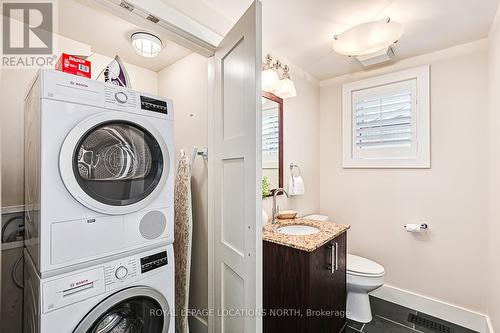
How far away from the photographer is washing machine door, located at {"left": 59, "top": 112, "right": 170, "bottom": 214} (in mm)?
980

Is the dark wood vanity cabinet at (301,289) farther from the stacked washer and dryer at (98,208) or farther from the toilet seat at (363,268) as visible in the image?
the stacked washer and dryer at (98,208)

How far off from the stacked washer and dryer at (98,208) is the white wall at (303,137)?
3.71ft

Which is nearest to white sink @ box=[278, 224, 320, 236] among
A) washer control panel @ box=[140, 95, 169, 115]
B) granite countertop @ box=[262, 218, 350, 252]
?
granite countertop @ box=[262, 218, 350, 252]

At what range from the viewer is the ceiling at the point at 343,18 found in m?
1.53

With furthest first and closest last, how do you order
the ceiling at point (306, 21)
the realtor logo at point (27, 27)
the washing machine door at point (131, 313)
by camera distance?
1. the ceiling at point (306, 21)
2. the realtor logo at point (27, 27)
3. the washing machine door at point (131, 313)

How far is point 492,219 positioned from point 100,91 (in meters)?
2.65

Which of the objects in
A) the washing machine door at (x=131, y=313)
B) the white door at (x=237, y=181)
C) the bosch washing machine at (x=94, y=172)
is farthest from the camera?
the white door at (x=237, y=181)

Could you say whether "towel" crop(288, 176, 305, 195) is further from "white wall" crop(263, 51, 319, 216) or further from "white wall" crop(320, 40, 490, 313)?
"white wall" crop(320, 40, 490, 313)

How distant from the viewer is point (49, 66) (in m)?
1.62

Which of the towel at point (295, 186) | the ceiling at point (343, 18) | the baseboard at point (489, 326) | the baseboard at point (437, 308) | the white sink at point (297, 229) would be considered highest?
the ceiling at point (343, 18)

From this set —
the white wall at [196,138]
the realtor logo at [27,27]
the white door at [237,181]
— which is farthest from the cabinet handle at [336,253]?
the realtor logo at [27,27]

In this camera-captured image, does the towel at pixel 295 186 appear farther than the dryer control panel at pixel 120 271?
Yes

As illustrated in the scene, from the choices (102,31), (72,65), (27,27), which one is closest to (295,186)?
(72,65)

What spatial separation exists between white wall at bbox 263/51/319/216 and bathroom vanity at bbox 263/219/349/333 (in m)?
0.60
